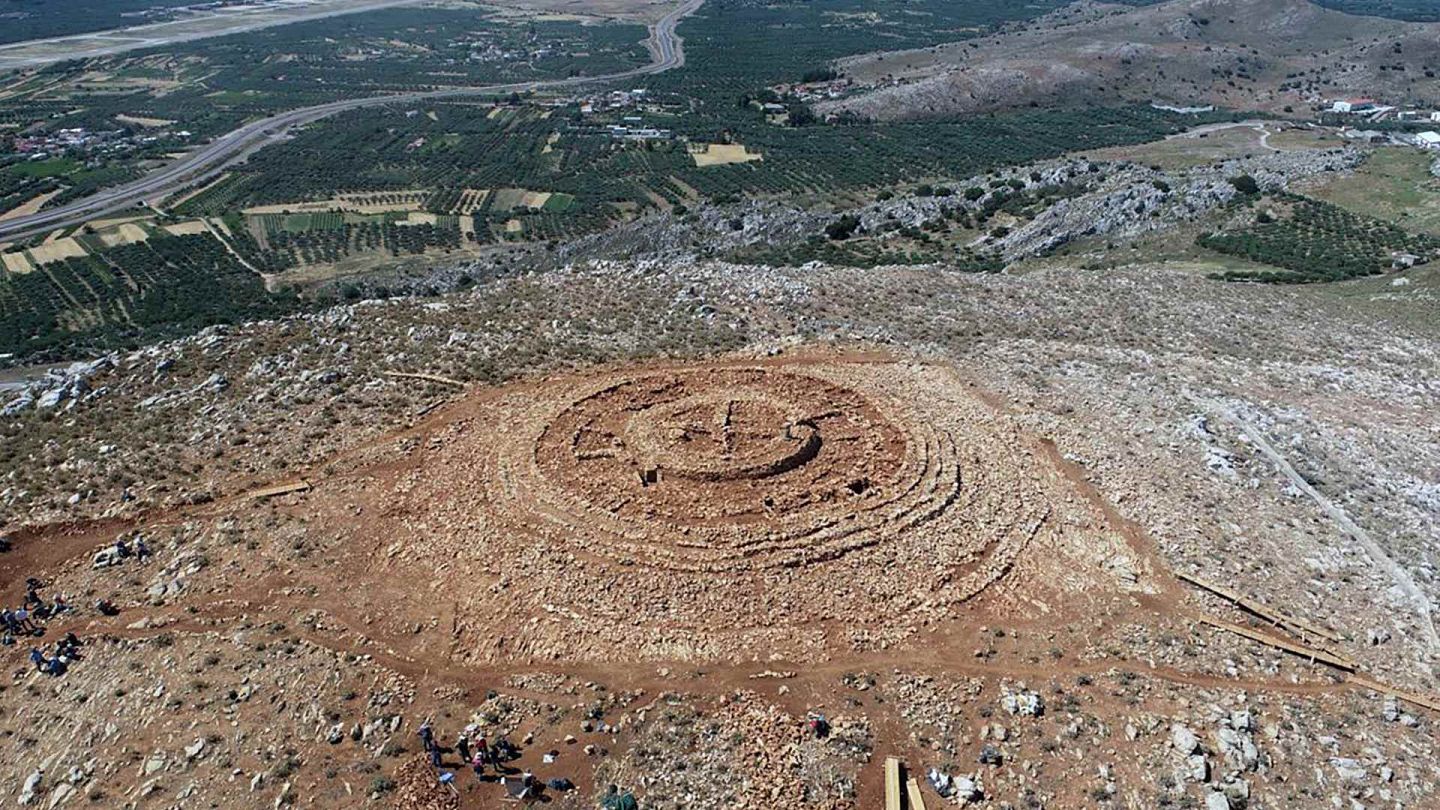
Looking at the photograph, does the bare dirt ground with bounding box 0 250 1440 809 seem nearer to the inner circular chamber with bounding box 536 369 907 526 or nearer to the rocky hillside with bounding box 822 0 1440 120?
the inner circular chamber with bounding box 536 369 907 526

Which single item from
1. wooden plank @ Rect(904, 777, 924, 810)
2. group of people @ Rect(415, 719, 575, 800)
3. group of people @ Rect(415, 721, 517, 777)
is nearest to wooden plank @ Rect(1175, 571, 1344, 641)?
wooden plank @ Rect(904, 777, 924, 810)

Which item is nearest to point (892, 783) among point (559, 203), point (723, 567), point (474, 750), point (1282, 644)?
point (723, 567)

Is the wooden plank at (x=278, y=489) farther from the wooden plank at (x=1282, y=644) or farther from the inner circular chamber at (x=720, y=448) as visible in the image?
the wooden plank at (x=1282, y=644)

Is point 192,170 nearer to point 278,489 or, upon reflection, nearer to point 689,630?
point 278,489

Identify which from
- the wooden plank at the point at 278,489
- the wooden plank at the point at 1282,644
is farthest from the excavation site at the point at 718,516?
the wooden plank at the point at 1282,644

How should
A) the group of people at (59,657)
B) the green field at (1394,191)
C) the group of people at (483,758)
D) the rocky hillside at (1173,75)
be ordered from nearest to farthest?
the group of people at (483,758) → the group of people at (59,657) → the green field at (1394,191) → the rocky hillside at (1173,75)

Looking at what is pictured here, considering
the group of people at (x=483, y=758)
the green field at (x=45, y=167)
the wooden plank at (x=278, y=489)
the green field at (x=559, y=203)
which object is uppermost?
the wooden plank at (x=278, y=489)

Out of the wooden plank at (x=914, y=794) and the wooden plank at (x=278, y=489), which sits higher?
the wooden plank at (x=278, y=489)

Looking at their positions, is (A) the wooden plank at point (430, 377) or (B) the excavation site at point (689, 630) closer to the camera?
(B) the excavation site at point (689, 630)
